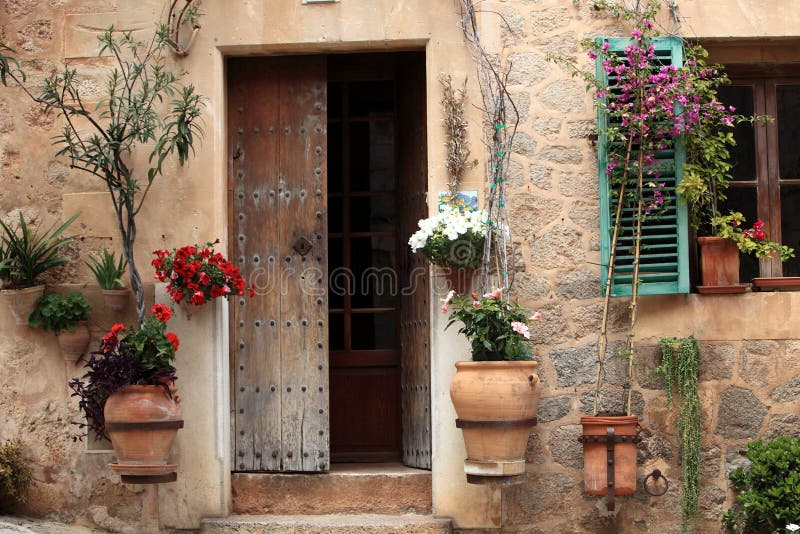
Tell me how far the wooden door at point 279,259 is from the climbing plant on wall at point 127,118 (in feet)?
1.48

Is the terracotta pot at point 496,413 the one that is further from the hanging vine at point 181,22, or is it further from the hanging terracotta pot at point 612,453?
the hanging vine at point 181,22

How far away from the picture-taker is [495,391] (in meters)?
5.61

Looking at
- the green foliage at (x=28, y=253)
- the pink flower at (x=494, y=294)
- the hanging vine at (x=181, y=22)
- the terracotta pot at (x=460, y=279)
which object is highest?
the hanging vine at (x=181, y=22)

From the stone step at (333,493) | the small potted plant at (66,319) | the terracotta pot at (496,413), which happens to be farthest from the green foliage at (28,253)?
the terracotta pot at (496,413)

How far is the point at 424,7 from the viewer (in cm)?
628

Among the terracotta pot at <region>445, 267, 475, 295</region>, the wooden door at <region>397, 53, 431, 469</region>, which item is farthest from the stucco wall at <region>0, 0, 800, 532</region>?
the wooden door at <region>397, 53, 431, 469</region>

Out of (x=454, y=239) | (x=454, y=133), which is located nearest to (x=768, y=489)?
(x=454, y=239)

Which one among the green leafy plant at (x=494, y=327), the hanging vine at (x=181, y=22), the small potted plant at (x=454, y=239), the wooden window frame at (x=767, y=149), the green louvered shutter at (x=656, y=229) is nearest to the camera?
the green leafy plant at (x=494, y=327)

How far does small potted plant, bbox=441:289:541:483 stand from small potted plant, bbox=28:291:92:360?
2.07 meters

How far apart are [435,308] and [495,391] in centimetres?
75

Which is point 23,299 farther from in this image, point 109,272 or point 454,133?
point 454,133

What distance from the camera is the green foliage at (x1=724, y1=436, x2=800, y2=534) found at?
5.62 metres

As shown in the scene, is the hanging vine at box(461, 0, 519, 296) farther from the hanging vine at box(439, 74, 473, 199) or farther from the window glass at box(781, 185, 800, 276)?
the window glass at box(781, 185, 800, 276)

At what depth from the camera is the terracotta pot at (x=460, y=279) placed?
6.09 metres
